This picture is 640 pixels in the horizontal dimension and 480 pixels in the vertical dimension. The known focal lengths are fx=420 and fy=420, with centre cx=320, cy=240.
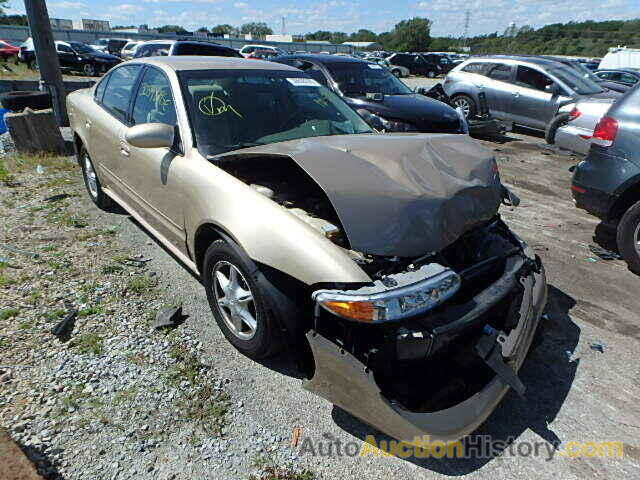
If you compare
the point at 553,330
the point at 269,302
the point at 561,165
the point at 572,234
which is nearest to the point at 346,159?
the point at 269,302

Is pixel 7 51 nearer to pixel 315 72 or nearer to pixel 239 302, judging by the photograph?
pixel 315 72

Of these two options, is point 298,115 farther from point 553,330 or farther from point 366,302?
point 553,330

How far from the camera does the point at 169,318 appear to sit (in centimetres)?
296

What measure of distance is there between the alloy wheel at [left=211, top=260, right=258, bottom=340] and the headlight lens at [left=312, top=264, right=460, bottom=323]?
0.70m

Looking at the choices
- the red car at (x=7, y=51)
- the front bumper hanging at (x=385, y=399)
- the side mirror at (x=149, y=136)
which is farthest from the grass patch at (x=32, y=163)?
the red car at (x=7, y=51)

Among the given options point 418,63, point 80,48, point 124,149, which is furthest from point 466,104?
point 418,63

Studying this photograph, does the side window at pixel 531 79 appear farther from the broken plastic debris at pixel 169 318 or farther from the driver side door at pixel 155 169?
the broken plastic debris at pixel 169 318

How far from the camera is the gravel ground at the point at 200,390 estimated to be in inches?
80.4

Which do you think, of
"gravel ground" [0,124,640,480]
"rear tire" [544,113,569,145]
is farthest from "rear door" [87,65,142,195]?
"rear tire" [544,113,569,145]

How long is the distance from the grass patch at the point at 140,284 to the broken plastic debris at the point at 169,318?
388 millimetres

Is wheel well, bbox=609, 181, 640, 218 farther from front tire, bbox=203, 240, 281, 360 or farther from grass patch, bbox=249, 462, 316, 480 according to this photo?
grass patch, bbox=249, 462, 316, 480

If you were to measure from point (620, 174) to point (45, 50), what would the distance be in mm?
9566

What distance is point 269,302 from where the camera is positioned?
88.1 inches

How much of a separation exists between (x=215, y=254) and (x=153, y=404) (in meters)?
0.90
